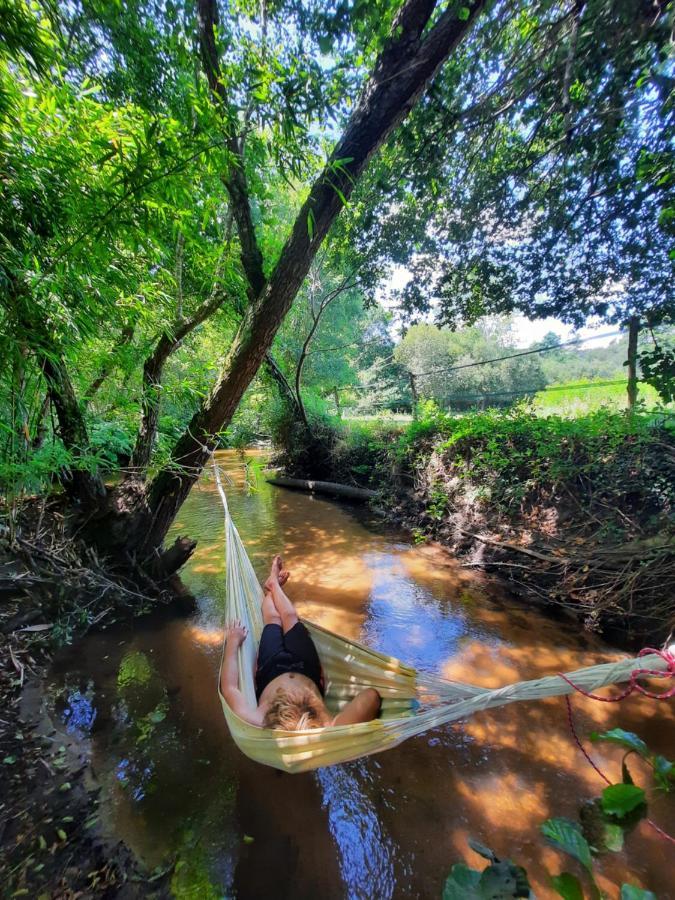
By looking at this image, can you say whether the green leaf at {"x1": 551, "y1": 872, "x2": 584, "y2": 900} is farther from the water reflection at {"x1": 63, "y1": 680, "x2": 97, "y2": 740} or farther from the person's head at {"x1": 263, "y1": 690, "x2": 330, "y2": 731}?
the water reflection at {"x1": 63, "y1": 680, "x2": 97, "y2": 740}

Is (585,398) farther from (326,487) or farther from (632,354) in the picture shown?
→ (326,487)

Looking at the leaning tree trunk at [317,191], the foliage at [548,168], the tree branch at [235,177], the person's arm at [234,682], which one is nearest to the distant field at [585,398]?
the foliage at [548,168]

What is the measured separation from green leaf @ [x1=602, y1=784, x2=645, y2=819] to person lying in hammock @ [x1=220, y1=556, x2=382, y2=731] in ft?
2.37

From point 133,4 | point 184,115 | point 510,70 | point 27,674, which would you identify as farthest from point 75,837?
point 510,70

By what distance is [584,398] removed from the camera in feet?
12.7

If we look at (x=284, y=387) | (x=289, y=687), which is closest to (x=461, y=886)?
(x=289, y=687)

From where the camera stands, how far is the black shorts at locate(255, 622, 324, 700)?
1524 mm

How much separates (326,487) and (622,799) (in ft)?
16.6

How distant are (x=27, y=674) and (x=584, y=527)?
131 inches

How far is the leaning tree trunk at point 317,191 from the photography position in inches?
71.6

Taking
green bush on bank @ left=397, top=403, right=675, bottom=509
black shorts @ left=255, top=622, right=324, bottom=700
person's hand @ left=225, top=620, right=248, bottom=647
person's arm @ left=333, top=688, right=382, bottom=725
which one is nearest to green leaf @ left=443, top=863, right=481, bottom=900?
person's arm @ left=333, top=688, right=382, bottom=725

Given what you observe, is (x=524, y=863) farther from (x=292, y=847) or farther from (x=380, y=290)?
(x=380, y=290)

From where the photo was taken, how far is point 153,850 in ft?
3.48

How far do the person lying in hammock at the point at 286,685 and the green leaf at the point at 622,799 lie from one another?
0.72m
